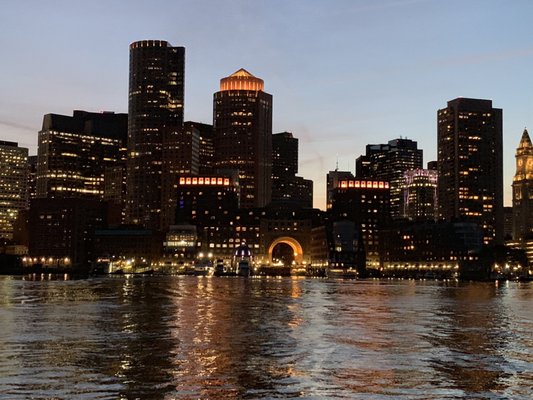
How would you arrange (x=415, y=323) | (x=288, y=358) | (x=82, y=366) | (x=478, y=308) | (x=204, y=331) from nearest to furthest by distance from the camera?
(x=82, y=366)
(x=288, y=358)
(x=204, y=331)
(x=415, y=323)
(x=478, y=308)

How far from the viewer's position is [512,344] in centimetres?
5553

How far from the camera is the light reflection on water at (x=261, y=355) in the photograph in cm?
3594

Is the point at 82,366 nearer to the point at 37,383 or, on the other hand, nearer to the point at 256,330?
the point at 37,383

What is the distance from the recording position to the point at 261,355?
47750 mm

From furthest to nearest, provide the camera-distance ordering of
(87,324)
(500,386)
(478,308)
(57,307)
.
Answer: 1. (478,308)
2. (57,307)
3. (87,324)
4. (500,386)

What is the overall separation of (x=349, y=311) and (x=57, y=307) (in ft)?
115

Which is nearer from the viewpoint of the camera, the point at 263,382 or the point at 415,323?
the point at 263,382

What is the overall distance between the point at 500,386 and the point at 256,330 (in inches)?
1131

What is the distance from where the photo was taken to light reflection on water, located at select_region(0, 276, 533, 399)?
118 ft

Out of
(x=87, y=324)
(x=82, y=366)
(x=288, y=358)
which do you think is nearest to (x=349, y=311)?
(x=87, y=324)

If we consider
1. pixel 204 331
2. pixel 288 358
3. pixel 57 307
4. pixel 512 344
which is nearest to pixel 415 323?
pixel 512 344

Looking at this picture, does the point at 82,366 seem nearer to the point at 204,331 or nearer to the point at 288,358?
the point at 288,358

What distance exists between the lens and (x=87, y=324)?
67250 mm

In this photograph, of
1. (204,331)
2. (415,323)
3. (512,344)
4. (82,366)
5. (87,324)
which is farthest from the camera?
(415,323)
